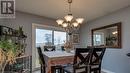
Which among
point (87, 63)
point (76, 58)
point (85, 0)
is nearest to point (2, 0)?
point (85, 0)

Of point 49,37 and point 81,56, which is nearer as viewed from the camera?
point 81,56

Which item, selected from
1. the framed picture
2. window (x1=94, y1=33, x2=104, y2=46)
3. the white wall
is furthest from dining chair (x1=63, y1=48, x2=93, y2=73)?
the framed picture

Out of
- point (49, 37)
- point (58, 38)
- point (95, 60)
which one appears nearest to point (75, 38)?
point (58, 38)

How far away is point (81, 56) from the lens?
112 inches

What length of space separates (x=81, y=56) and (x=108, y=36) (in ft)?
8.61

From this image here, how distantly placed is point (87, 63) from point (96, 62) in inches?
13.0

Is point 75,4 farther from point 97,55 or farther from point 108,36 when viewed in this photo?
point 108,36

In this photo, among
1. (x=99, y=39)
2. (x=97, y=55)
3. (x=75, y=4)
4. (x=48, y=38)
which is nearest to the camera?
(x=97, y=55)

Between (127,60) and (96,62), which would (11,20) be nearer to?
(96,62)

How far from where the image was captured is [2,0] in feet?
11.7

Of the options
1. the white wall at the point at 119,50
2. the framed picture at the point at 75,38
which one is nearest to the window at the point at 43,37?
the framed picture at the point at 75,38

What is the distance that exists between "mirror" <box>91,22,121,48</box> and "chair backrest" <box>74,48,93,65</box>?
2017 millimetres

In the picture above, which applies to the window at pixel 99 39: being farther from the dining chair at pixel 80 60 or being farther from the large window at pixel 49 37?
the dining chair at pixel 80 60

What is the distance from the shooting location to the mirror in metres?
4.54
